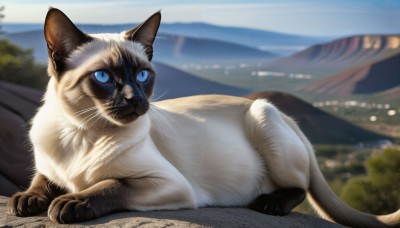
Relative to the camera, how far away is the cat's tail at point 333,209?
3.36 meters

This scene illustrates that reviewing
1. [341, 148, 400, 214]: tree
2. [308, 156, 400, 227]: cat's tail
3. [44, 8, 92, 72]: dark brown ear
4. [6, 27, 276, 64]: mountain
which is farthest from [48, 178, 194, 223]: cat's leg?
[6, 27, 276, 64]: mountain

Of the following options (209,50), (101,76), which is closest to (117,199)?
(101,76)

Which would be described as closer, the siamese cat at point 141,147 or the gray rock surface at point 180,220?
the gray rock surface at point 180,220

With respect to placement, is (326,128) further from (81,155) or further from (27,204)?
(27,204)

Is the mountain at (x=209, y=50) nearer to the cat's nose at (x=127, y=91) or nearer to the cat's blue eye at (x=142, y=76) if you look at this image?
the cat's blue eye at (x=142, y=76)

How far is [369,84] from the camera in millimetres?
7254

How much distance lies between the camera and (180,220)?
2.61 m

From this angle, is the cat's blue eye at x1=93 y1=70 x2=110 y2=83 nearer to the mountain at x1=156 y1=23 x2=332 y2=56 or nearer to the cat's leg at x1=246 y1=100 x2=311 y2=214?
the cat's leg at x1=246 y1=100 x2=311 y2=214

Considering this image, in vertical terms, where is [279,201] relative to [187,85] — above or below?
above

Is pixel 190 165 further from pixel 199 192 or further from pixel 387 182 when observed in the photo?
pixel 387 182

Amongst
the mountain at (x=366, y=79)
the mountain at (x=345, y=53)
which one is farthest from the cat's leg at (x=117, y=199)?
the mountain at (x=345, y=53)

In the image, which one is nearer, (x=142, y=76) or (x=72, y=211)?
(x=72, y=211)

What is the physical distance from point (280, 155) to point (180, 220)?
38.3 inches

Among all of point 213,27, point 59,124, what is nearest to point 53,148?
point 59,124
